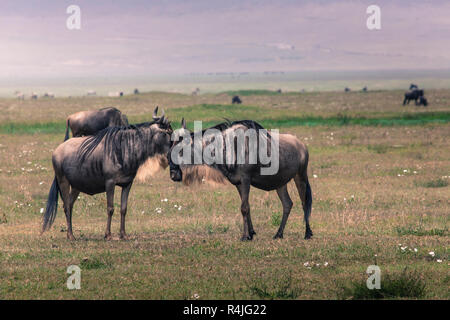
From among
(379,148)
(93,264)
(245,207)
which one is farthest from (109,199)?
(379,148)

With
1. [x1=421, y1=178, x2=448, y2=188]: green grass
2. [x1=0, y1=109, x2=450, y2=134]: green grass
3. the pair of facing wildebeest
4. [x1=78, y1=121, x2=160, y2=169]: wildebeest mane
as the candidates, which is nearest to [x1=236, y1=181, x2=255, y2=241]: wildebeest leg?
the pair of facing wildebeest

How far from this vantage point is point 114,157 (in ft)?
46.4

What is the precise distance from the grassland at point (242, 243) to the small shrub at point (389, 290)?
2 centimetres

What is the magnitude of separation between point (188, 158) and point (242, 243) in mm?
2139

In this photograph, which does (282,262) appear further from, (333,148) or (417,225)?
(333,148)

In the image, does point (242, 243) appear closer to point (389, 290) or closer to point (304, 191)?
point (304, 191)

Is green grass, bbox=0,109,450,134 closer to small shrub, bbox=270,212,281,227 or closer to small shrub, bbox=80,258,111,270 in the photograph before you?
small shrub, bbox=270,212,281,227

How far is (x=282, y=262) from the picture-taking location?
39.1 feet

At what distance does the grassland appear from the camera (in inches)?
405

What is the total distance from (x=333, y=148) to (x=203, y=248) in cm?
2055

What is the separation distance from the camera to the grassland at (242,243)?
A: 1028 cm

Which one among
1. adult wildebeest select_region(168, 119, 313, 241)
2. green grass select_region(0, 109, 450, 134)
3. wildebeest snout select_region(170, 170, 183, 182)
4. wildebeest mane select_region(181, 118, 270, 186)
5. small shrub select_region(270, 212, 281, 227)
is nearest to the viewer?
wildebeest snout select_region(170, 170, 183, 182)

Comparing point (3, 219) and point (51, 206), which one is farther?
point (3, 219)

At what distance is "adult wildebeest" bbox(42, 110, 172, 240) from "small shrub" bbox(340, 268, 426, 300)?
5764mm
